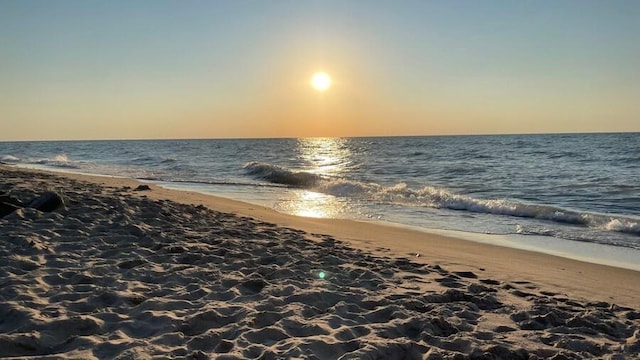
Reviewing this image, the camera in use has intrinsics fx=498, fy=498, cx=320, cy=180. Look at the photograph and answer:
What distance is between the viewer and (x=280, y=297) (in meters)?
5.14

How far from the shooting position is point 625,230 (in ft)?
36.7

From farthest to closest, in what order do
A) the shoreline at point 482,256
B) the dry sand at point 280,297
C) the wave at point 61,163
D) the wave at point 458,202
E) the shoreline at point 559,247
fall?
the wave at point 61,163 < the wave at point 458,202 < the shoreline at point 559,247 < the shoreline at point 482,256 < the dry sand at point 280,297

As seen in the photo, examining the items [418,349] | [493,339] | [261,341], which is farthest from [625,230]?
[261,341]

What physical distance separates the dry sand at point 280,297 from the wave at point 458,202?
4.66 m

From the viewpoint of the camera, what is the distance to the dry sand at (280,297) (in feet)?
13.0

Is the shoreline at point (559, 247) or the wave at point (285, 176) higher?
the wave at point (285, 176)

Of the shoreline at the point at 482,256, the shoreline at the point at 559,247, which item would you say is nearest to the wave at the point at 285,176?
the shoreline at the point at 482,256

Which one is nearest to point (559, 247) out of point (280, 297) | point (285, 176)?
point (280, 297)

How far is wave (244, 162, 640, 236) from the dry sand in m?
4.66

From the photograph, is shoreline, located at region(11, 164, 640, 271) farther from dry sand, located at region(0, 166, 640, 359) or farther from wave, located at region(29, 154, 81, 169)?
wave, located at region(29, 154, 81, 169)

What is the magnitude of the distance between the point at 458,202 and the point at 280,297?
11.5 m

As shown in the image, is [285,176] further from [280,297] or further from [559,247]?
[280,297]

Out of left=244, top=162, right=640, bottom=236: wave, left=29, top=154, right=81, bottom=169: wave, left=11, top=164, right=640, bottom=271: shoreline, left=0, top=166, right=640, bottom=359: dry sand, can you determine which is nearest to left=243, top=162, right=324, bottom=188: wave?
left=244, top=162, right=640, bottom=236: wave

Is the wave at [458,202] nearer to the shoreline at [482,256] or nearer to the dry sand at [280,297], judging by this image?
the shoreline at [482,256]
